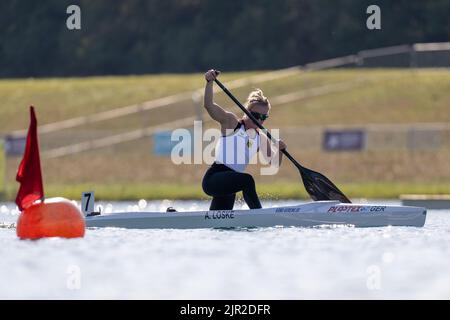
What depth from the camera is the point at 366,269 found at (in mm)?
15992

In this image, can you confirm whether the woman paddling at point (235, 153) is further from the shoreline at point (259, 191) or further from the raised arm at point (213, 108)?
the shoreline at point (259, 191)

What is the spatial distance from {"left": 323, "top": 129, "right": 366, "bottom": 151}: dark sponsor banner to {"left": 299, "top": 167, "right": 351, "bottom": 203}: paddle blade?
21483 mm

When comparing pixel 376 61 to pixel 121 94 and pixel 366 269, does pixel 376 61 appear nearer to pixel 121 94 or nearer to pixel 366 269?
pixel 121 94

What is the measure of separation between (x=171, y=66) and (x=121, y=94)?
9998mm

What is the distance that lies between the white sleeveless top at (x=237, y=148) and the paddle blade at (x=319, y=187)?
1.53 m

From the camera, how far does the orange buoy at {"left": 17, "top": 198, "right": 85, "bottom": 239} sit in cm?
1972

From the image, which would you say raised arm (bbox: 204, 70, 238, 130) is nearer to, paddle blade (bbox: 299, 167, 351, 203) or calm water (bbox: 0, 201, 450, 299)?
calm water (bbox: 0, 201, 450, 299)

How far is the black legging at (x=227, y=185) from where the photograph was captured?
21.2 meters

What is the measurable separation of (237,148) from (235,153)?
0.11 meters

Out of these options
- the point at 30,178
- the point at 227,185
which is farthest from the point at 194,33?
the point at 30,178

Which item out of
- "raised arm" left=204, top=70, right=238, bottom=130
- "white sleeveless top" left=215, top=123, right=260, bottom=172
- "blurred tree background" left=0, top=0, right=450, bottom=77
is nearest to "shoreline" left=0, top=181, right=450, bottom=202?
"white sleeveless top" left=215, top=123, right=260, bottom=172

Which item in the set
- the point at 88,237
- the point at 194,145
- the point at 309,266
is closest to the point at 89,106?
the point at 194,145
